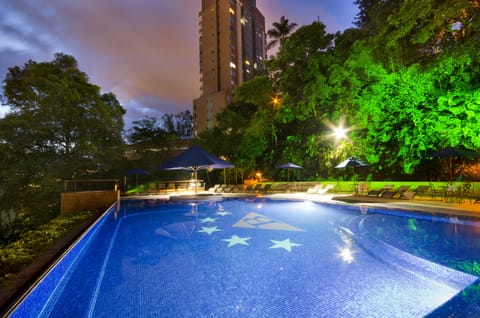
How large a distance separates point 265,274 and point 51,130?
18.5 m

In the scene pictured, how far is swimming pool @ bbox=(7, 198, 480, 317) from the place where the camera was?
325 cm

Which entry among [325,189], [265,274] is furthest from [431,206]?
[265,274]

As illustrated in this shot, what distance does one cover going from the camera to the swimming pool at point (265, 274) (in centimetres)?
325

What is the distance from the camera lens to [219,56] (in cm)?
6631

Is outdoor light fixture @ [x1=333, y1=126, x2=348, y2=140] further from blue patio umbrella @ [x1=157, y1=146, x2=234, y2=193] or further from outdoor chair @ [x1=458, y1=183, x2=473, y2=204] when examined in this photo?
blue patio umbrella @ [x1=157, y1=146, x2=234, y2=193]

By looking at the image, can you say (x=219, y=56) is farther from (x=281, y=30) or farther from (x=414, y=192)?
(x=414, y=192)

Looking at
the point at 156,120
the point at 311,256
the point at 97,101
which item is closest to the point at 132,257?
the point at 311,256

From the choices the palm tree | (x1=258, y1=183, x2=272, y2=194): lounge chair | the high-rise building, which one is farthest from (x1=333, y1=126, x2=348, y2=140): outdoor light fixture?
the high-rise building

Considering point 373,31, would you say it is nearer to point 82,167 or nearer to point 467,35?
point 467,35

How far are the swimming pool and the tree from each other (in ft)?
39.5

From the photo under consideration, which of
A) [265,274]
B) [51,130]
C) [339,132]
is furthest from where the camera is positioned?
[339,132]

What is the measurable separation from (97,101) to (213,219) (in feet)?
52.3

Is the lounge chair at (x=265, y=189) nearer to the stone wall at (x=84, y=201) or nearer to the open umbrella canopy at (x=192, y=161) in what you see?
the open umbrella canopy at (x=192, y=161)

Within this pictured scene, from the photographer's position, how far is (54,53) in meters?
20.7
